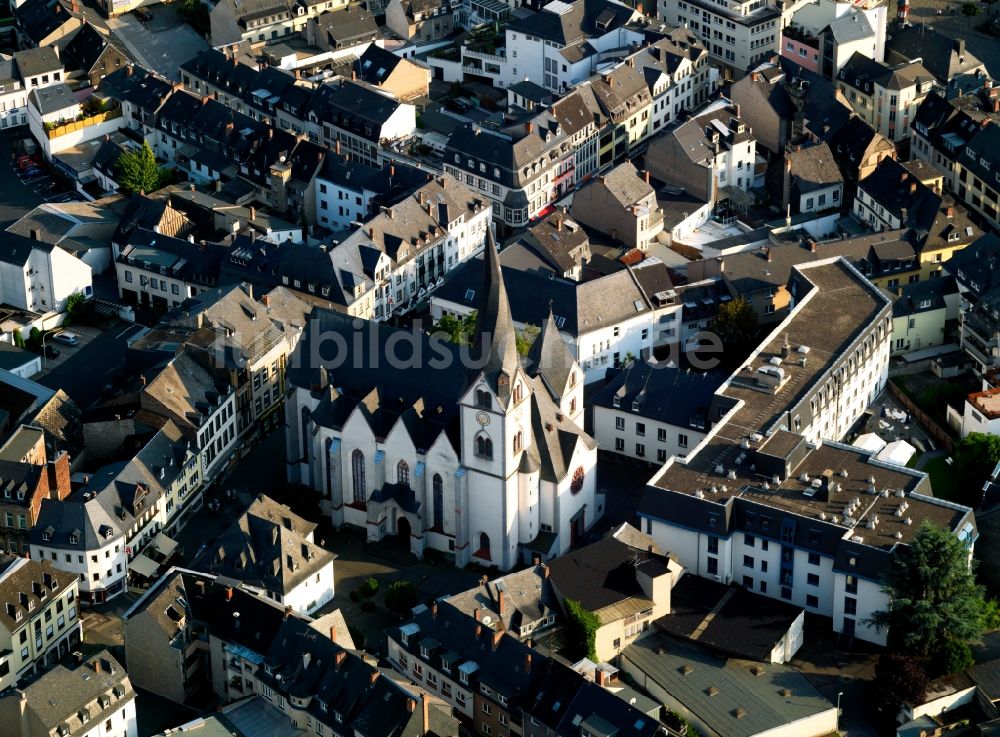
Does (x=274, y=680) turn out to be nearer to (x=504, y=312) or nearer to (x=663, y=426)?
(x=504, y=312)

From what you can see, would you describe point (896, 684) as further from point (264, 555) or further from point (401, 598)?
point (264, 555)

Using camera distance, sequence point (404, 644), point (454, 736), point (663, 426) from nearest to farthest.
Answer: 1. point (454, 736)
2. point (404, 644)
3. point (663, 426)

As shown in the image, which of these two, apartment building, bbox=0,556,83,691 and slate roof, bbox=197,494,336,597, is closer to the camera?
apartment building, bbox=0,556,83,691

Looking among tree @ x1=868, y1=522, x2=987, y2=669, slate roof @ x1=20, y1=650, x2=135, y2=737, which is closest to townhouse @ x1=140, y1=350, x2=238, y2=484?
slate roof @ x1=20, y1=650, x2=135, y2=737

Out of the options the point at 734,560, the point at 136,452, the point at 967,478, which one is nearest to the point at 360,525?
the point at 136,452

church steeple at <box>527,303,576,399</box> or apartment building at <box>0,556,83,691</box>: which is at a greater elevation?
church steeple at <box>527,303,576,399</box>

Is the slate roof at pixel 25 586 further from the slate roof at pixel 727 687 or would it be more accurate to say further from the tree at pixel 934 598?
the tree at pixel 934 598

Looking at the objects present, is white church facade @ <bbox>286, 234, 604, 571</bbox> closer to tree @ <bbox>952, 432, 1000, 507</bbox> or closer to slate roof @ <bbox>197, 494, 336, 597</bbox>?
slate roof @ <bbox>197, 494, 336, 597</bbox>
